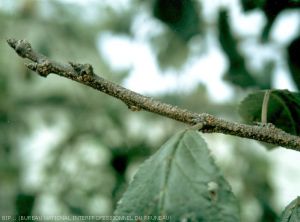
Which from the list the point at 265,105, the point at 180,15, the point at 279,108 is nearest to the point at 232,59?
the point at 180,15

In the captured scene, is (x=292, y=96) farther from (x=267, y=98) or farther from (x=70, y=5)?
(x=70, y=5)

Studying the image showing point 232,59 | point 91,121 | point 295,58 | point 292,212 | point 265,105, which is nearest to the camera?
point 292,212

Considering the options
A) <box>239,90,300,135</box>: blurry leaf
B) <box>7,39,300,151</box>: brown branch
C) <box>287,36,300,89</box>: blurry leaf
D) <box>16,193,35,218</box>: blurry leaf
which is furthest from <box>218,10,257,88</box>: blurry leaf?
<box>16,193,35,218</box>: blurry leaf

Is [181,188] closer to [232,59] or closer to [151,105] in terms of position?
[151,105]

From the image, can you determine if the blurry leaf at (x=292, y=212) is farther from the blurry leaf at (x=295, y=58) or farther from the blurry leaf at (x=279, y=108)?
the blurry leaf at (x=295, y=58)

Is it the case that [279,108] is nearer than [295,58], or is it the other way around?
[279,108]
